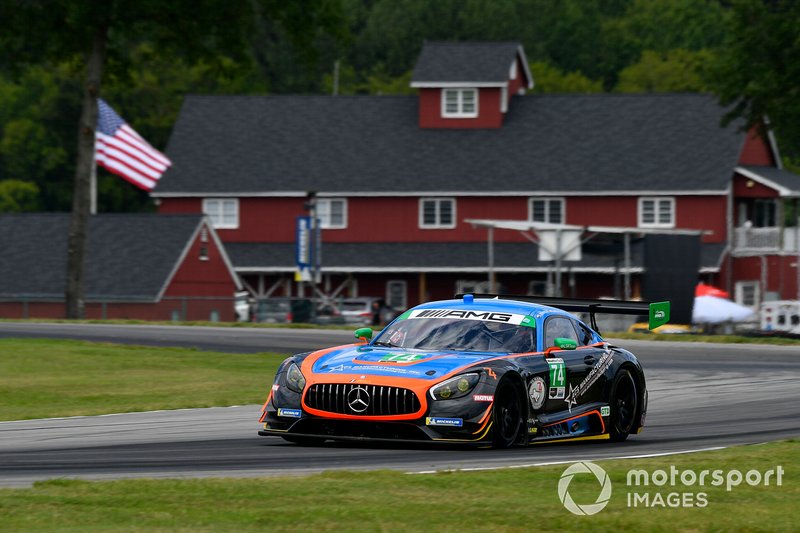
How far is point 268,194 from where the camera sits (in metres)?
62.4

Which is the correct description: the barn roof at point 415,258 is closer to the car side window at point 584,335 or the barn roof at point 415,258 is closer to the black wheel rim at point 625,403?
the black wheel rim at point 625,403

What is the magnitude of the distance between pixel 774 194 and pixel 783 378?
3630 centimetres

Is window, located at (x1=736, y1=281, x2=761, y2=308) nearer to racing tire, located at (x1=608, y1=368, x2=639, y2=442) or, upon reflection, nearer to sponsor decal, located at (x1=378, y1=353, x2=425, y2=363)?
racing tire, located at (x1=608, y1=368, x2=639, y2=442)

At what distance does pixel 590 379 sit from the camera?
14.6 metres

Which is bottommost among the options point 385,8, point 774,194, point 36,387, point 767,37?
point 36,387

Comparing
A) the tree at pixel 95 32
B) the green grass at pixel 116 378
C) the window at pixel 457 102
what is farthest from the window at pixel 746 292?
the green grass at pixel 116 378

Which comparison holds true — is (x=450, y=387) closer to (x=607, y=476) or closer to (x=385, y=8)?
(x=607, y=476)

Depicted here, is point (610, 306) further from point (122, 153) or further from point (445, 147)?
point (445, 147)

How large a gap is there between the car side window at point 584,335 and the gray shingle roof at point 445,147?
1760 inches

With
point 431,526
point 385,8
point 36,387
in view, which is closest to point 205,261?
point 36,387

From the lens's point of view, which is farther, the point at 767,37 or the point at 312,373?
the point at 767,37

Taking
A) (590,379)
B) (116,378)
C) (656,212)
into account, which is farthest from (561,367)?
(656,212)

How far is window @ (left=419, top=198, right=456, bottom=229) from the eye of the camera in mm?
61312

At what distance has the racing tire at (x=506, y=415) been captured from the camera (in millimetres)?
12844
